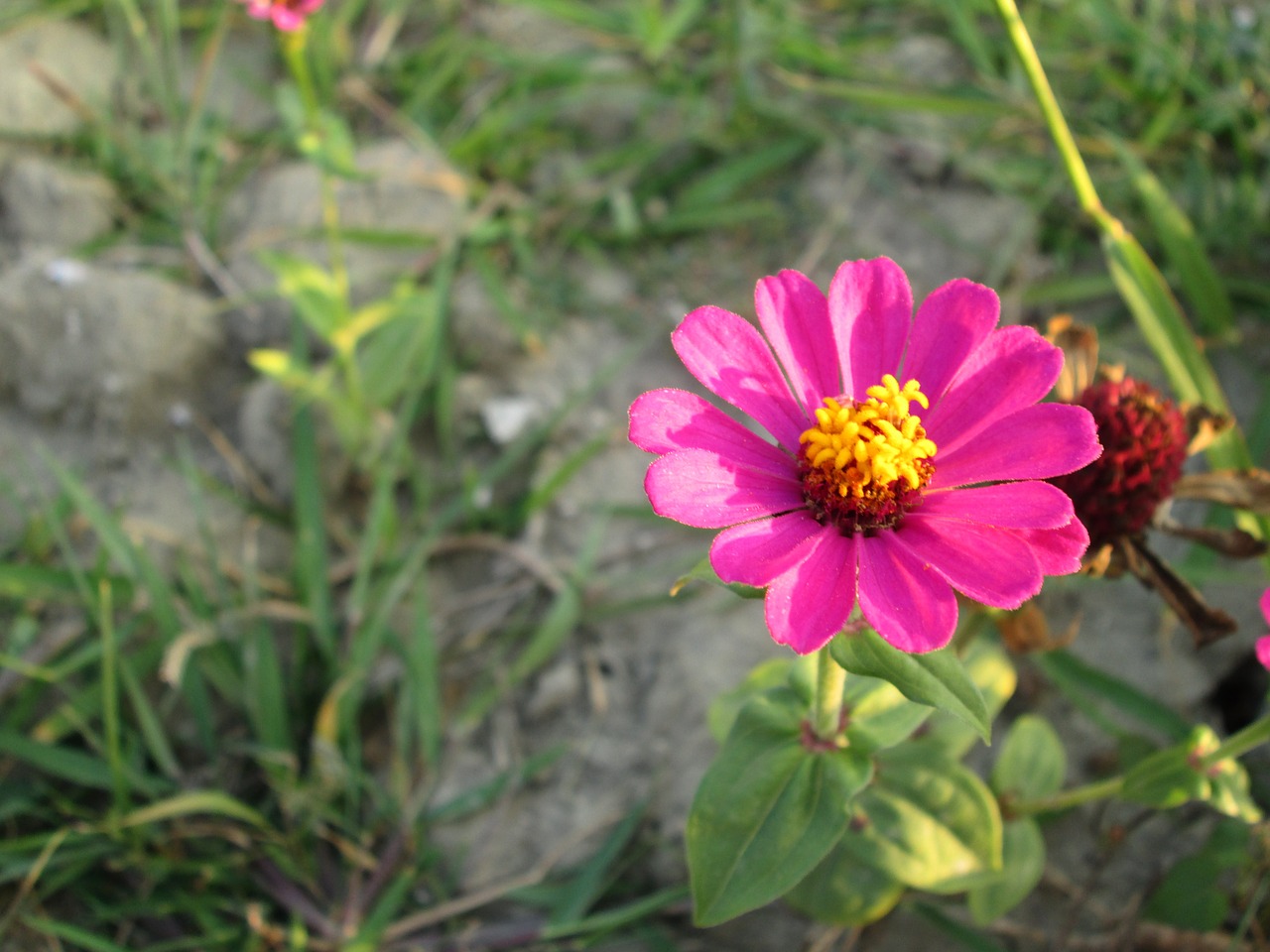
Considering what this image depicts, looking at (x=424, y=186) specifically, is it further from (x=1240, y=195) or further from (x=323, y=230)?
(x=1240, y=195)

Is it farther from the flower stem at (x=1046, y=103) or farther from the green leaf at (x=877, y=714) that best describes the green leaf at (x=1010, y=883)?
Result: the flower stem at (x=1046, y=103)

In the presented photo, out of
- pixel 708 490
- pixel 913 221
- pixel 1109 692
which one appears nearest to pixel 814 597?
pixel 708 490

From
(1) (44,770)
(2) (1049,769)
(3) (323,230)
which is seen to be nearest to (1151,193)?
(2) (1049,769)

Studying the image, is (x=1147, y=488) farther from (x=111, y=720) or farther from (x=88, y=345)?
(x=88, y=345)

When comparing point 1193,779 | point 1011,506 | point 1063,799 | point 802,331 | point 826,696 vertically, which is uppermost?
point 802,331

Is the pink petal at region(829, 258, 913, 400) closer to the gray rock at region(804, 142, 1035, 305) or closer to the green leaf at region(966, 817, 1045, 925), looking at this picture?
the green leaf at region(966, 817, 1045, 925)

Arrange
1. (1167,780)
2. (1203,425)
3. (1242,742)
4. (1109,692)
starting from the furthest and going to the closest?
1. (1109,692)
2. (1203,425)
3. (1167,780)
4. (1242,742)
